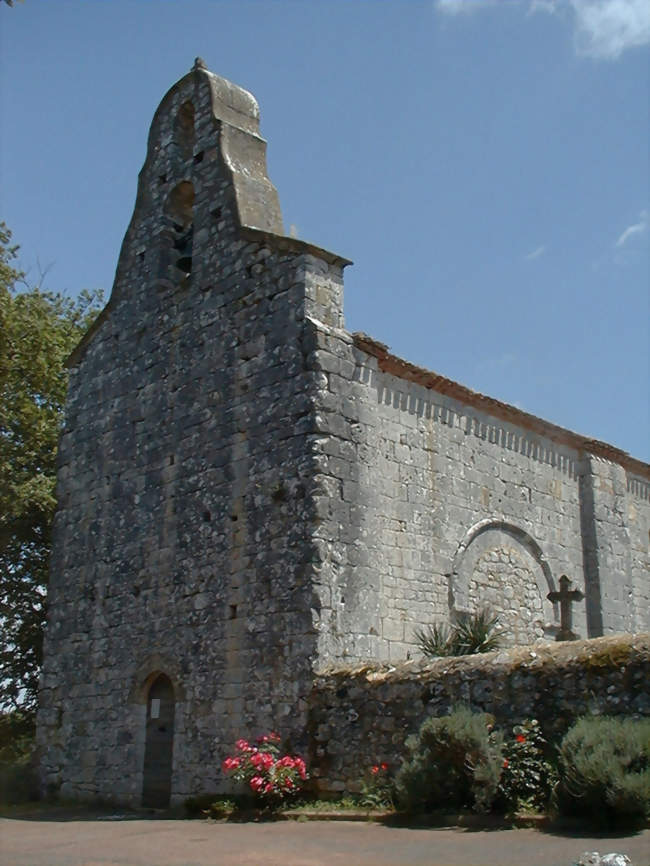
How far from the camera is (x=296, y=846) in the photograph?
28.7 feet

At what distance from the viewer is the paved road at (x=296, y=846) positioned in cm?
731

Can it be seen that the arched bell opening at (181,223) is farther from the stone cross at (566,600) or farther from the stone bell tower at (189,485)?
the stone cross at (566,600)

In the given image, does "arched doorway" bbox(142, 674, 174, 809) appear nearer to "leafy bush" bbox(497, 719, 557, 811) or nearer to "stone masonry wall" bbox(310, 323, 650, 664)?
"stone masonry wall" bbox(310, 323, 650, 664)

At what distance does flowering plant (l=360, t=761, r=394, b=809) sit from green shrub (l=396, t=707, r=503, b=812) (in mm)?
685

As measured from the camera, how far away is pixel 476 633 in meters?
12.3

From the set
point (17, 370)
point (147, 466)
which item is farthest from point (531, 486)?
point (17, 370)

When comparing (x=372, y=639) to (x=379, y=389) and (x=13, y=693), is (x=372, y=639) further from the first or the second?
(x=13, y=693)

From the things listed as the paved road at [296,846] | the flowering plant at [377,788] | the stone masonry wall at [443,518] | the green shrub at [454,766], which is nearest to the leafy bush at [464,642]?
the stone masonry wall at [443,518]

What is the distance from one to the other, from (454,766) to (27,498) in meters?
14.1

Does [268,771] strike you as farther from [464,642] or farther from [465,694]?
[464,642]

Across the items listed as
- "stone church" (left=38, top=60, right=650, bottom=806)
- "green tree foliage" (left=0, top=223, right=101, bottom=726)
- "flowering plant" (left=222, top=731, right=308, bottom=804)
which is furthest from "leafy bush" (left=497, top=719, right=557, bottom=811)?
"green tree foliage" (left=0, top=223, right=101, bottom=726)

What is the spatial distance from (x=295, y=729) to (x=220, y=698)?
151 centimetres

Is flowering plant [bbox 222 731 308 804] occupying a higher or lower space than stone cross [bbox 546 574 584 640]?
lower

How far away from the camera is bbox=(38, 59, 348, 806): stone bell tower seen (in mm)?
12844
